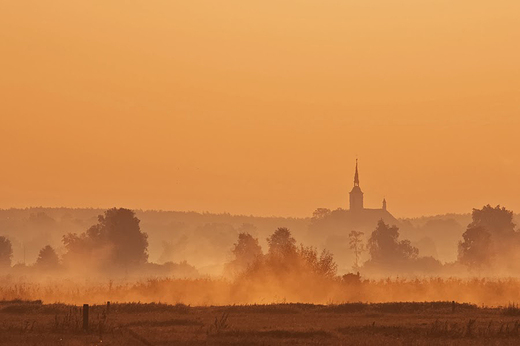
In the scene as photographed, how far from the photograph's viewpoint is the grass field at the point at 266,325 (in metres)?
45.1

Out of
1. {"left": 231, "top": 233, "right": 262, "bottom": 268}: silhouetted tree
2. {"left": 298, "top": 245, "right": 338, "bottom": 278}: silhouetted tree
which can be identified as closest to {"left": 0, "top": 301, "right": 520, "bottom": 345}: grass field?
{"left": 298, "top": 245, "right": 338, "bottom": 278}: silhouetted tree

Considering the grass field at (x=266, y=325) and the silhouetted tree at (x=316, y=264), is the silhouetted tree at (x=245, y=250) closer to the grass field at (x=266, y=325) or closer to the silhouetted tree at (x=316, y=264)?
the silhouetted tree at (x=316, y=264)

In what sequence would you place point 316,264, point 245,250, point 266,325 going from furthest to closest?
1. point 245,250
2. point 316,264
3. point 266,325

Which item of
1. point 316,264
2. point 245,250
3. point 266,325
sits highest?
point 245,250

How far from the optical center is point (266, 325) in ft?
180

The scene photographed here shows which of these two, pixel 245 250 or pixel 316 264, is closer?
pixel 316 264

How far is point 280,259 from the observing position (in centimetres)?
11175

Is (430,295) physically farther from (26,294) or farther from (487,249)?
(487,249)

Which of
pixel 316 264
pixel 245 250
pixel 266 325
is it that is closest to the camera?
pixel 266 325

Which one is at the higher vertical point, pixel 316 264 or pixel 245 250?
pixel 245 250

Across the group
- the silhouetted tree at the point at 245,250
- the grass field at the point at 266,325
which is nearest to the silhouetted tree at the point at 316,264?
the grass field at the point at 266,325

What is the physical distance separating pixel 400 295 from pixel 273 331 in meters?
49.4

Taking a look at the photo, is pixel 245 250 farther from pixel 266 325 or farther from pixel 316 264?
pixel 266 325

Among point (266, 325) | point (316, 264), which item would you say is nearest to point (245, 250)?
point (316, 264)
